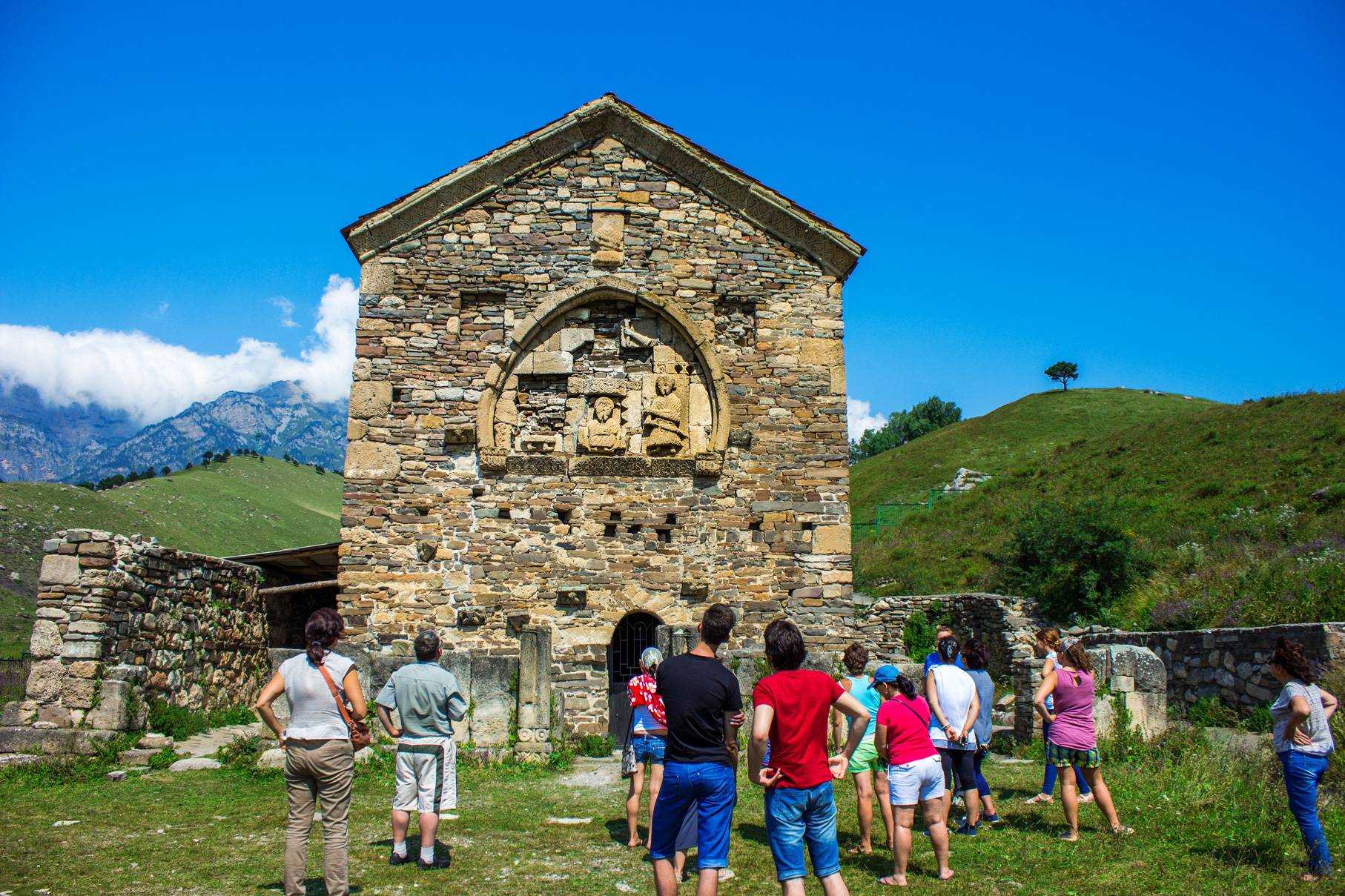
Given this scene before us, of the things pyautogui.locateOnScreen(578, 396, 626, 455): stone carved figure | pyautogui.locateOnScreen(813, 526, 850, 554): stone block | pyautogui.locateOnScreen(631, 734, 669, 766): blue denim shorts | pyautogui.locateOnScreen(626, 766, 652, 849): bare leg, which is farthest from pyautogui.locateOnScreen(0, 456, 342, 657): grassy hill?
pyautogui.locateOnScreen(631, 734, 669, 766): blue denim shorts

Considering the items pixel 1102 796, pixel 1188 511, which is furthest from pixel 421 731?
pixel 1188 511

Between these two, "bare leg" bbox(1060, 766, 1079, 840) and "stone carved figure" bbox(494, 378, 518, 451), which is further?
"stone carved figure" bbox(494, 378, 518, 451)

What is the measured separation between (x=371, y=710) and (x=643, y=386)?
9.06 metres

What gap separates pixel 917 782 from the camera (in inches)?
261

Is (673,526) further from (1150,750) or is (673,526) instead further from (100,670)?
(100,670)

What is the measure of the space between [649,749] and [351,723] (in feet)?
8.27

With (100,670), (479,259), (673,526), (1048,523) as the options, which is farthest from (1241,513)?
(100,670)

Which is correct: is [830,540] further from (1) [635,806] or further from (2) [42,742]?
(2) [42,742]

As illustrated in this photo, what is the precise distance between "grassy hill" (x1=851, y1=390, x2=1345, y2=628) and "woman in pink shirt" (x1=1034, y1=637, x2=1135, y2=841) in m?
7.66

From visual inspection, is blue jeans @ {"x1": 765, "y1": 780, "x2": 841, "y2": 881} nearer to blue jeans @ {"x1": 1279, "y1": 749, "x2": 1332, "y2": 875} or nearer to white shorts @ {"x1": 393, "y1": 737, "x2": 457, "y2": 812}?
white shorts @ {"x1": 393, "y1": 737, "x2": 457, "y2": 812}

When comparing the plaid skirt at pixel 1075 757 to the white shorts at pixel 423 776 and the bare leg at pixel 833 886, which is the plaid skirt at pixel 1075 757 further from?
the white shorts at pixel 423 776

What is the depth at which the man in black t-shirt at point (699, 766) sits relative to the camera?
524cm

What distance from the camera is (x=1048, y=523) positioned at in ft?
73.3

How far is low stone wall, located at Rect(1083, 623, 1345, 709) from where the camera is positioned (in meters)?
9.73
